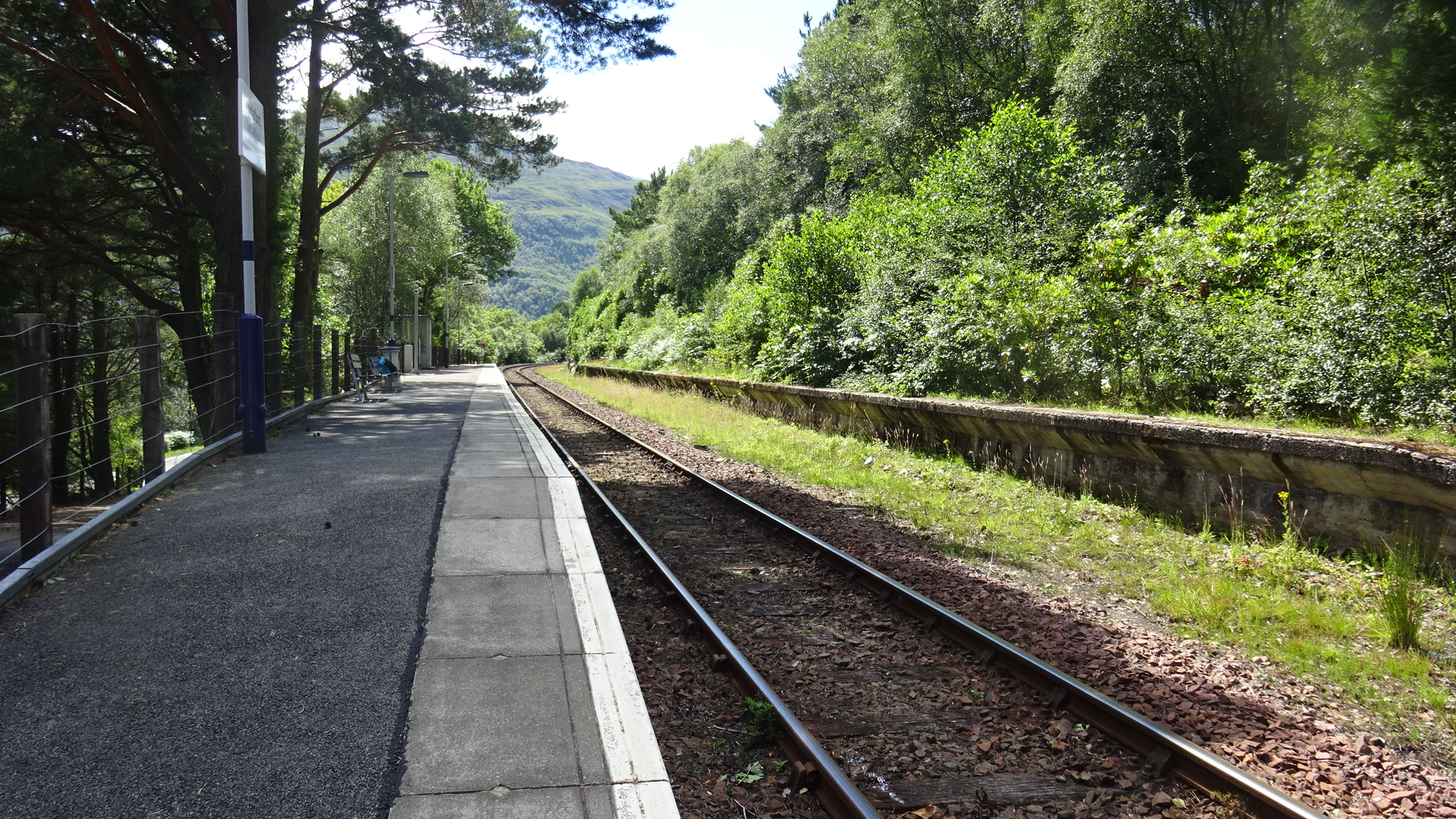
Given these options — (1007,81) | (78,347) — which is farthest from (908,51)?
(78,347)

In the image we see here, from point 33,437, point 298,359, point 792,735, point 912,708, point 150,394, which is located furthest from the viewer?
point 298,359

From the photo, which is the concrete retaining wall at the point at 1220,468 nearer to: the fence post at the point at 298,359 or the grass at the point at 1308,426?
the grass at the point at 1308,426

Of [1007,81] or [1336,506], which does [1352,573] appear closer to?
[1336,506]

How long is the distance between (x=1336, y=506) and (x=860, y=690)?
13.8 ft

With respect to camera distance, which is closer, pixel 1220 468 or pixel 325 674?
pixel 325 674

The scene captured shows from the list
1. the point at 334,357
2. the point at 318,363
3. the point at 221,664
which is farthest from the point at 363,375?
the point at 221,664

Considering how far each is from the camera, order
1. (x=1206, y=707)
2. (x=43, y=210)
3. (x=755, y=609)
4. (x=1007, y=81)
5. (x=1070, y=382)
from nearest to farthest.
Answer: (x=1206, y=707), (x=755, y=609), (x=1070, y=382), (x=43, y=210), (x=1007, y=81)

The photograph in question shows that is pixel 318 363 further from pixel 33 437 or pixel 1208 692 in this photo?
pixel 1208 692

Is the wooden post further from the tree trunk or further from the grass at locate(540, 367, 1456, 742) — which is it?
the grass at locate(540, 367, 1456, 742)

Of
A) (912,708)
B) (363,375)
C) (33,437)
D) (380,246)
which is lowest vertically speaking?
(912,708)

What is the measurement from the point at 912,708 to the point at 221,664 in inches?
127

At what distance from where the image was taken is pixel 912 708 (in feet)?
13.1

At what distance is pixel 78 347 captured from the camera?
66.0 ft

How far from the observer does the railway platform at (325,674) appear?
2836 mm
